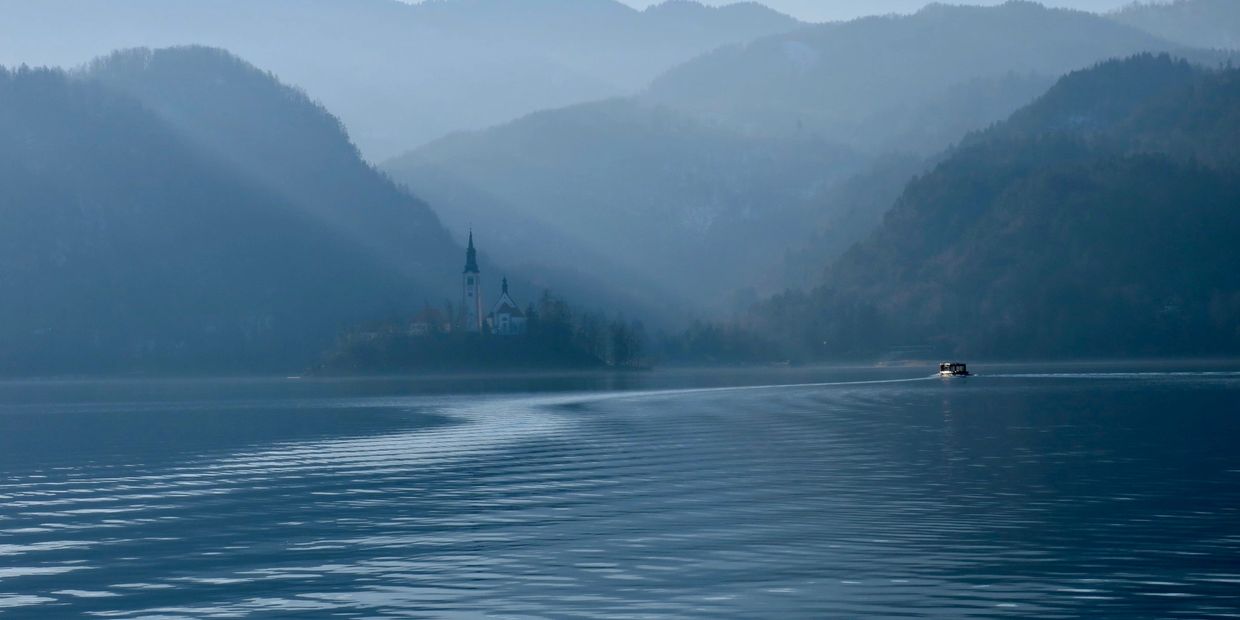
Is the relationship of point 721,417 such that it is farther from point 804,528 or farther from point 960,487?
point 804,528

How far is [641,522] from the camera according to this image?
4412 centimetres

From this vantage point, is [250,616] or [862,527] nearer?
[250,616]

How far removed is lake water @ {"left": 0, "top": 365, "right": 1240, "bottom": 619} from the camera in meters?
32.2

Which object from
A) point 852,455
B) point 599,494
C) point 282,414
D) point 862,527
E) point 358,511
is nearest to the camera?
point 862,527

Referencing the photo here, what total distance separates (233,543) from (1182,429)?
55.8m

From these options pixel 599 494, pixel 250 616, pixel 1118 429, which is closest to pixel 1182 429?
pixel 1118 429

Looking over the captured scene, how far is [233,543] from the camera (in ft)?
137

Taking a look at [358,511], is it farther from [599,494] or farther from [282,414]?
[282,414]

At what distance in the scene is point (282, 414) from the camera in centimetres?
12662

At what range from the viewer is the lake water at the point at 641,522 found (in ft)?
105

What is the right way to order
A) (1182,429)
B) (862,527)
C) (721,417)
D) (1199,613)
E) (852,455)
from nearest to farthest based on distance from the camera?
1. (1199,613)
2. (862,527)
3. (852,455)
4. (1182,429)
5. (721,417)

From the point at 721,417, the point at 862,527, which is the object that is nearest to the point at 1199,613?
the point at 862,527

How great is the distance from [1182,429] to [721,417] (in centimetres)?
3496

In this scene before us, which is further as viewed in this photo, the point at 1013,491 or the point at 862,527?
the point at 1013,491
